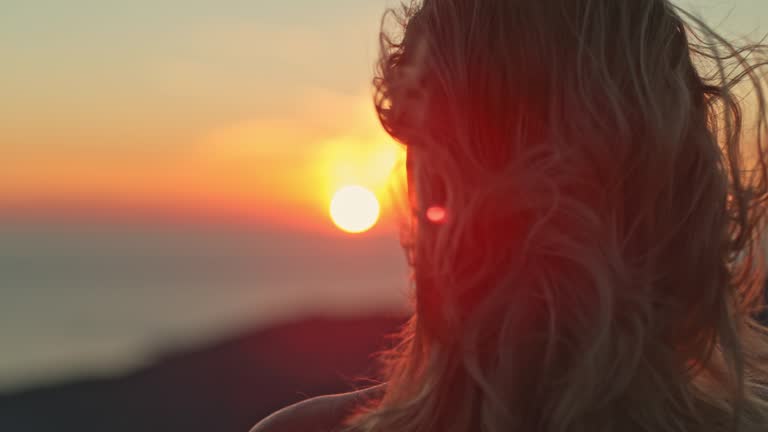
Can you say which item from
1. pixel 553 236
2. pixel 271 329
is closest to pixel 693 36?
pixel 553 236

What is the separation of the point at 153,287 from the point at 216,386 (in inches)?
1412

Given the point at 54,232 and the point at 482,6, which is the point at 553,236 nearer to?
the point at 482,6

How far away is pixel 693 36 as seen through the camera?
1967 mm

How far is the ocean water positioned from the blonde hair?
0.43m

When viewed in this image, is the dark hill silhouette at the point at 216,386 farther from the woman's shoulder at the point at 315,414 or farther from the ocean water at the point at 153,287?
the woman's shoulder at the point at 315,414

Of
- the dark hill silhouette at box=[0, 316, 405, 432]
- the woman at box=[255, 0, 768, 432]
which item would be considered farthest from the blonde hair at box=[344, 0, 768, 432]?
the dark hill silhouette at box=[0, 316, 405, 432]

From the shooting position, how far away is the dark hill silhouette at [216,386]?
10289 millimetres

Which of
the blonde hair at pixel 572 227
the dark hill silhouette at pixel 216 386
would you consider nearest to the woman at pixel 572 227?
the blonde hair at pixel 572 227

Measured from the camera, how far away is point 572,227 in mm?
1771

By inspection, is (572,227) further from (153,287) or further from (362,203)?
(153,287)

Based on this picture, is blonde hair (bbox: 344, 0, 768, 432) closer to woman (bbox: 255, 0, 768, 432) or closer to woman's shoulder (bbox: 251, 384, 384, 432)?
woman (bbox: 255, 0, 768, 432)

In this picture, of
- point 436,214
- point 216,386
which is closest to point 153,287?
point 216,386

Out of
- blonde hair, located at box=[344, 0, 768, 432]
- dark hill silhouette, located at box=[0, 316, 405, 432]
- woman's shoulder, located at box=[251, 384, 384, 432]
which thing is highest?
blonde hair, located at box=[344, 0, 768, 432]

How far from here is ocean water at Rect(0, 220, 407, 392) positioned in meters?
18.0
